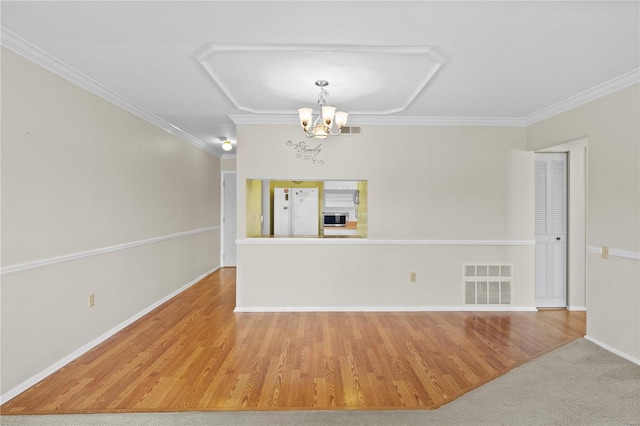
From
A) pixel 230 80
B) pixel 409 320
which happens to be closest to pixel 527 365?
pixel 409 320

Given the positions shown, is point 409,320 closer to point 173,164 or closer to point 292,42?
point 292,42

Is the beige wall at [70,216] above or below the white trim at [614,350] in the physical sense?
above

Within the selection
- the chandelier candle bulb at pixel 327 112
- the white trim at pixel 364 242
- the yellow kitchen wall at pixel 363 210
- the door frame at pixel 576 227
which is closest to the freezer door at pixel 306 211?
the yellow kitchen wall at pixel 363 210

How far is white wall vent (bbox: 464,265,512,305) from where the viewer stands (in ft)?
15.6

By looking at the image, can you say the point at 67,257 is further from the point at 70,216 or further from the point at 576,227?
the point at 576,227

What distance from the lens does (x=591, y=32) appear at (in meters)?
2.40

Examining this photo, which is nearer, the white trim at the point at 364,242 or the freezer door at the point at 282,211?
the white trim at the point at 364,242

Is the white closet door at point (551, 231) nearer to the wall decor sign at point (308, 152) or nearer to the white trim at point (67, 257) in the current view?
the wall decor sign at point (308, 152)

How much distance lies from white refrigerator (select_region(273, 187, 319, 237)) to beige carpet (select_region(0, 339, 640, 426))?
4.13 metres

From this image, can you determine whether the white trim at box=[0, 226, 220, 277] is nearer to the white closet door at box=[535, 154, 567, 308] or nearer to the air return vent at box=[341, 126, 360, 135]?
the air return vent at box=[341, 126, 360, 135]

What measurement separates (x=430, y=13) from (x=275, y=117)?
107 inches

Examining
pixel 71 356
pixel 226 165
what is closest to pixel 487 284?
pixel 71 356

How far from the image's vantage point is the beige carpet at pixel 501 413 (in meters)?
2.26

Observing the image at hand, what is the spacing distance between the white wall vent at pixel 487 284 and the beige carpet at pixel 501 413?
6.15 feet
